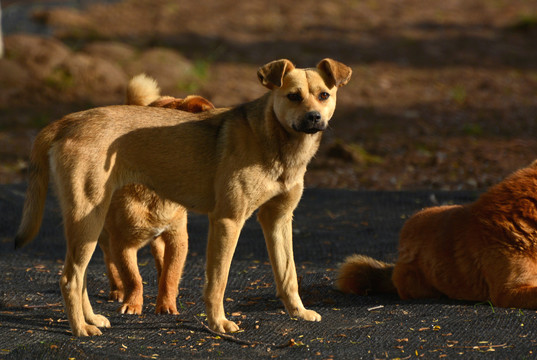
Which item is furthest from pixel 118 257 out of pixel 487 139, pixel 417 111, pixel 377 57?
pixel 377 57

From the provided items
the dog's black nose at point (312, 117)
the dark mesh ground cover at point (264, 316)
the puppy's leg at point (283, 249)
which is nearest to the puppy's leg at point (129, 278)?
the dark mesh ground cover at point (264, 316)

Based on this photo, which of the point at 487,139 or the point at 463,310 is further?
the point at 487,139

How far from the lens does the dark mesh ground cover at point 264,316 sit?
4176 millimetres

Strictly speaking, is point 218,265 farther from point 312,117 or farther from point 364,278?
point 364,278

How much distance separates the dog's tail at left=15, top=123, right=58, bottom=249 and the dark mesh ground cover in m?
0.59

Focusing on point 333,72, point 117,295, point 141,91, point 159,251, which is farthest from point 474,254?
point 141,91

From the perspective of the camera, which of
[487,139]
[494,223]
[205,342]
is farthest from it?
[487,139]

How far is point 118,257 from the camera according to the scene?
17.6ft

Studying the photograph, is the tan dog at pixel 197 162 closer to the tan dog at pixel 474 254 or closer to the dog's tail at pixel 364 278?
the dog's tail at pixel 364 278

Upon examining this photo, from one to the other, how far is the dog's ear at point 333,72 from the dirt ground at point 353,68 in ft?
15.4

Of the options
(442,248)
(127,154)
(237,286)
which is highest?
(127,154)

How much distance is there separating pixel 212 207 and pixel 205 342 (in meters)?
0.88

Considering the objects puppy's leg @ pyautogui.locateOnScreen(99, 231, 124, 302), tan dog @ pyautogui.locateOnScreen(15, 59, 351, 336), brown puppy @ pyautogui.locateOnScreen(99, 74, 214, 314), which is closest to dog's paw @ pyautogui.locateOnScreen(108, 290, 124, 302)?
puppy's leg @ pyautogui.locateOnScreen(99, 231, 124, 302)

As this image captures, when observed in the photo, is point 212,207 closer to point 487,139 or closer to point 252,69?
point 487,139
